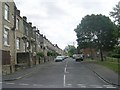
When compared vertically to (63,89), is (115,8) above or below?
above

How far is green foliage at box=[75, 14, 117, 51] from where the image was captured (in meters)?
61.1

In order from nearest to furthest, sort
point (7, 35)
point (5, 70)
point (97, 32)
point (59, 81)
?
point (59, 81) → point (5, 70) → point (7, 35) → point (97, 32)

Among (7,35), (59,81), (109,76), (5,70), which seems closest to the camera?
(59,81)

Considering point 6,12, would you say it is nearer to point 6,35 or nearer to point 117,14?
point 6,35

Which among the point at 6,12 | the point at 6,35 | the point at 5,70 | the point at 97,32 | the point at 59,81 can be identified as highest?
the point at 97,32

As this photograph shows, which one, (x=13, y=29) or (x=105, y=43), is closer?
(x=13, y=29)

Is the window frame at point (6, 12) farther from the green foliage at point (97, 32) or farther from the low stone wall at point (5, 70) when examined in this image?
the green foliage at point (97, 32)

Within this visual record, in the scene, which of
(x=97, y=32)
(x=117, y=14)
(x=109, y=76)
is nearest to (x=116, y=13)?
(x=117, y=14)

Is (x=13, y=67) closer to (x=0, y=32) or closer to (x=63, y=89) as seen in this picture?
(x=0, y=32)

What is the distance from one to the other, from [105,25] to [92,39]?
13.6 feet

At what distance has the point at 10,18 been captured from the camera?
34.9m

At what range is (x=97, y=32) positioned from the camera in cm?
6144

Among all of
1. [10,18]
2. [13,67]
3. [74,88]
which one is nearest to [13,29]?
[10,18]

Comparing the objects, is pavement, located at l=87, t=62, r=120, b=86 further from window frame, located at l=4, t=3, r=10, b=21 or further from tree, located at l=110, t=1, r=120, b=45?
window frame, located at l=4, t=3, r=10, b=21
